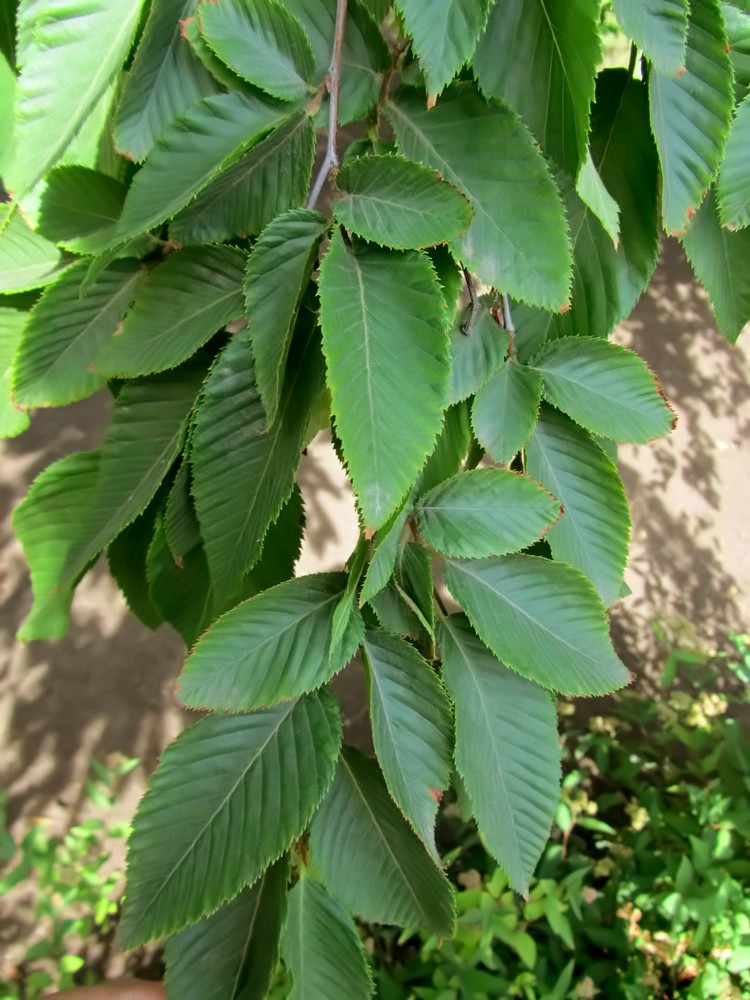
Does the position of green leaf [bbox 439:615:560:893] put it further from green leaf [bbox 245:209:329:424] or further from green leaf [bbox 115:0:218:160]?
Answer: green leaf [bbox 115:0:218:160]

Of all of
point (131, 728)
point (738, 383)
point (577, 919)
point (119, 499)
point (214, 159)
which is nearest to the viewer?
point (214, 159)

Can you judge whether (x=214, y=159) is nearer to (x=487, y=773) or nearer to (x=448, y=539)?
(x=448, y=539)

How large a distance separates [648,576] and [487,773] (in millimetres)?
2405

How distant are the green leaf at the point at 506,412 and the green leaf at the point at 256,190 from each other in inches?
8.0

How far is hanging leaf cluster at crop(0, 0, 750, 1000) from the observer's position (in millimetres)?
485

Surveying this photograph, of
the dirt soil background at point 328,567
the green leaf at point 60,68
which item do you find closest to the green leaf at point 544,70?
the green leaf at point 60,68

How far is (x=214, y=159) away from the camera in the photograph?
497 millimetres

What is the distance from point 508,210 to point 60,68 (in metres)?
0.29

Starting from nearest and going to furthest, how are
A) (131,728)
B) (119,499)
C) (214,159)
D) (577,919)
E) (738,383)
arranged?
(214,159)
(119,499)
(577,919)
(131,728)
(738,383)

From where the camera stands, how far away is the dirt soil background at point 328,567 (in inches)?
90.1

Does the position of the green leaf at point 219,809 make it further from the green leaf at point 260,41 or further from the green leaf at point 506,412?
the green leaf at point 260,41

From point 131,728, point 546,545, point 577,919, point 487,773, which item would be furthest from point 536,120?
point 131,728

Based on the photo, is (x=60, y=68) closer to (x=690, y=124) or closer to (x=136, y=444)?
(x=136, y=444)

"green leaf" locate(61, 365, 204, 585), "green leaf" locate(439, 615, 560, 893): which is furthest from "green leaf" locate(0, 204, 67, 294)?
"green leaf" locate(439, 615, 560, 893)
